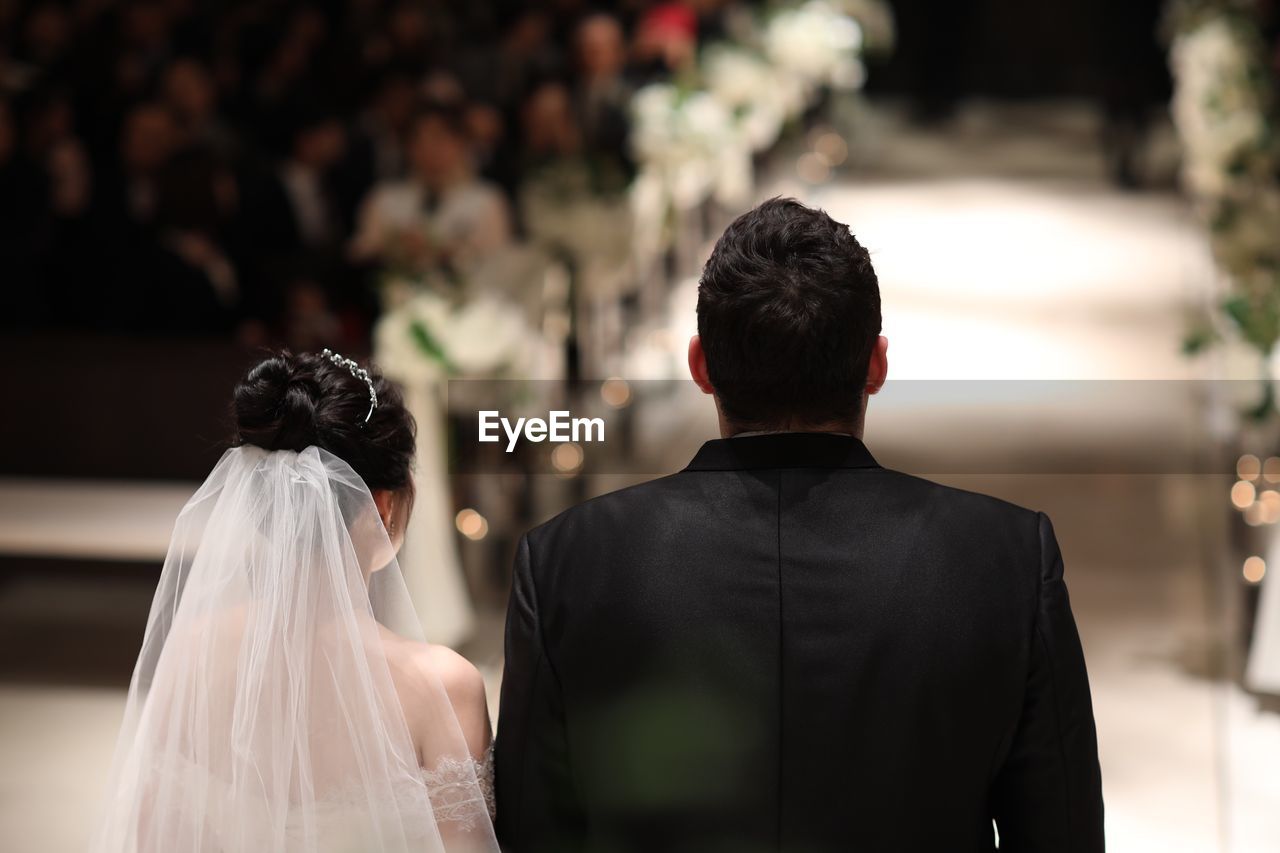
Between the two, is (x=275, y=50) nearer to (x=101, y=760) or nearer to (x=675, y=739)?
(x=101, y=760)

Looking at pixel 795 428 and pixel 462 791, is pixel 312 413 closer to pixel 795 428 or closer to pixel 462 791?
pixel 462 791

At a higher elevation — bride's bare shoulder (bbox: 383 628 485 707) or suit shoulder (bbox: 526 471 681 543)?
suit shoulder (bbox: 526 471 681 543)

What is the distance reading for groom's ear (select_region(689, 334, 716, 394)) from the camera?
68.8 inches

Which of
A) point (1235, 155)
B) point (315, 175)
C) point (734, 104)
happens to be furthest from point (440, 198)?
point (1235, 155)

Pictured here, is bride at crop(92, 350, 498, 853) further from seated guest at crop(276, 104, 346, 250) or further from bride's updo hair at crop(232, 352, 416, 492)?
seated guest at crop(276, 104, 346, 250)

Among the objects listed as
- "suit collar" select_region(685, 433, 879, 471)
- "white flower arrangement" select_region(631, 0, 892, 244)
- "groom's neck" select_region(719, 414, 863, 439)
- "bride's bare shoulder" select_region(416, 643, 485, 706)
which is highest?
"white flower arrangement" select_region(631, 0, 892, 244)

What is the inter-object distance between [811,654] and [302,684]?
803mm

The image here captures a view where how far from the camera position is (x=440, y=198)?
23.2ft

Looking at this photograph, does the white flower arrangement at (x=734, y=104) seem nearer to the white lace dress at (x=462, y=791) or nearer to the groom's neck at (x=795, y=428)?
the white lace dress at (x=462, y=791)

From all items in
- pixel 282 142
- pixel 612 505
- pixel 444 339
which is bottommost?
pixel 612 505

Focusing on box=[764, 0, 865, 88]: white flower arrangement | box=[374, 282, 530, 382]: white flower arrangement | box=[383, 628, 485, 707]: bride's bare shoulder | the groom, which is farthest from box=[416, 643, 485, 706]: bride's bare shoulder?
box=[764, 0, 865, 88]: white flower arrangement

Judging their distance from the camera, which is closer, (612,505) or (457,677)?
(612,505)

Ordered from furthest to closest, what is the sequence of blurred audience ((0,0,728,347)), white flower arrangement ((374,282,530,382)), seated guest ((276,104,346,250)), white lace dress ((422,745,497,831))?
seated guest ((276,104,346,250)) < blurred audience ((0,0,728,347)) < white flower arrangement ((374,282,530,382)) < white lace dress ((422,745,497,831))

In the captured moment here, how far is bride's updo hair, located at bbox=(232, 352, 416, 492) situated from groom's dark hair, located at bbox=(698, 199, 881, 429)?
25.5 inches
